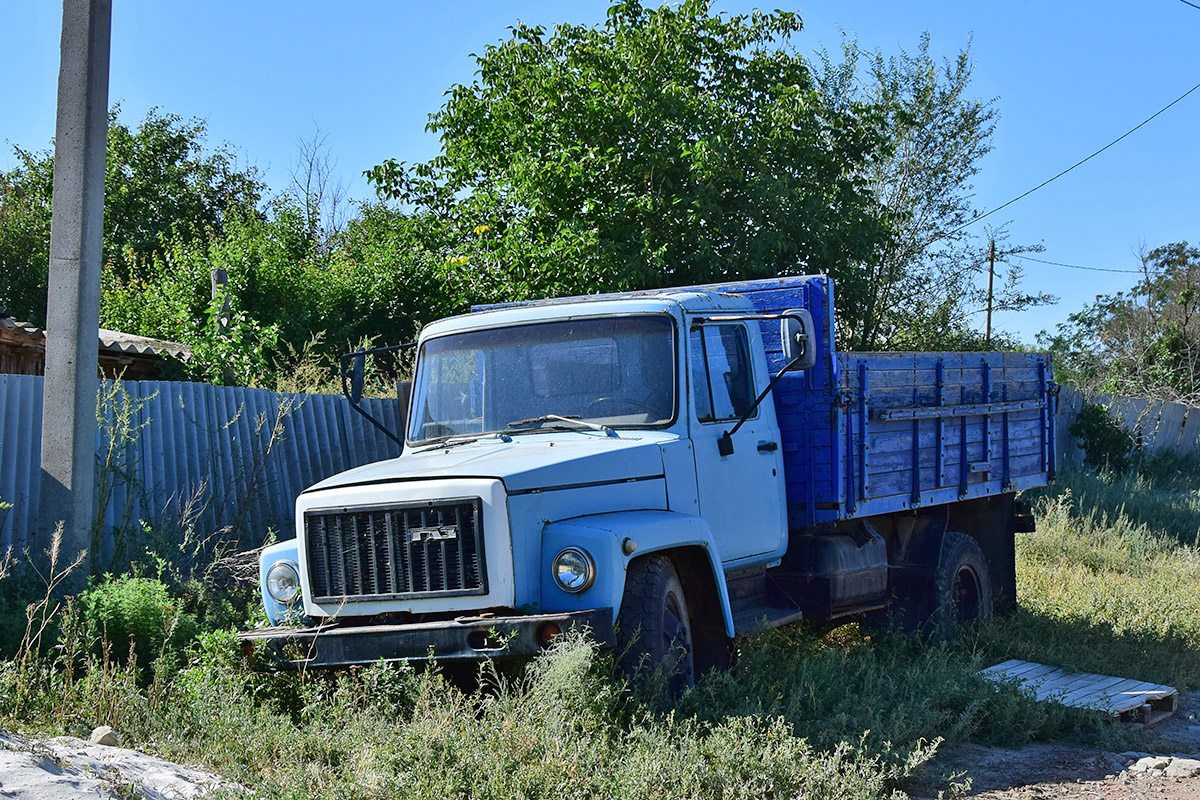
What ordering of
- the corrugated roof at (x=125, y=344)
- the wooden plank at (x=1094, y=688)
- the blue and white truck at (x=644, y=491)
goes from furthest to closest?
the corrugated roof at (x=125, y=344)
the wooden plank at (x=1094, y=688)
the blue and white truck at (x=644, y=491)

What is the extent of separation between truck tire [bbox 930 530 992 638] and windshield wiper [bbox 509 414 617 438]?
3.82m

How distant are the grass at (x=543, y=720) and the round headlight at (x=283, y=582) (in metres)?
0.33

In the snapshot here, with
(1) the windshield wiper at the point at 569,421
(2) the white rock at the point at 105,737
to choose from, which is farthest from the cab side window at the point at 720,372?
(2) the white rock at the point at 105,737

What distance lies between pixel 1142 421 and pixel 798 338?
21.8 metres

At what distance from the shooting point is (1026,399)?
9.76m

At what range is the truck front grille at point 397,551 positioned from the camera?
5180 millimetres

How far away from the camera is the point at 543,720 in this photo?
4.85 m

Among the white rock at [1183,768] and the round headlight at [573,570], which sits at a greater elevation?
the round headlight at [573,570]

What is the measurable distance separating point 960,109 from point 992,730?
17531 millimetres

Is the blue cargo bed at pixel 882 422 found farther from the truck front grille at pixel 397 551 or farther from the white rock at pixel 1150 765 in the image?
the truck front grille at pixel 397 551

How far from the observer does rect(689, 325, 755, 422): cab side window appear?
6.33 metres

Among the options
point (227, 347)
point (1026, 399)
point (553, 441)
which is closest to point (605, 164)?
point (227, 347)

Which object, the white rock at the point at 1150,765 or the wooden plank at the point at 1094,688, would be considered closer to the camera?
the white rock at the point at 1150,765

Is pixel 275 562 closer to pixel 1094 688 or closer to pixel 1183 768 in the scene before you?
pixel 1183 768
